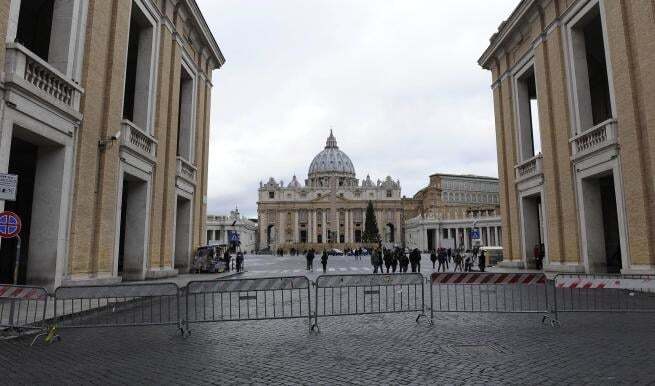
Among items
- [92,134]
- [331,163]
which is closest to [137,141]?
[92,134]

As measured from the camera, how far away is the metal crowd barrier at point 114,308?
26.5 ft


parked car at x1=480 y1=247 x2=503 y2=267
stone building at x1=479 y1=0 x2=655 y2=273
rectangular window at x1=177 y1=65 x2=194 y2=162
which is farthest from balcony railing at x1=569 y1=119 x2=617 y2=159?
Answer: parked car at x1=480 y1=247 x2=503 y2=267

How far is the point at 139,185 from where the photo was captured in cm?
1833

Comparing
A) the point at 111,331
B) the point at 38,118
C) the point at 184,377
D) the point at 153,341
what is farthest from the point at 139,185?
the point at 184,377

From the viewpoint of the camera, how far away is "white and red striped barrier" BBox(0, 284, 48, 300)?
7684 mm

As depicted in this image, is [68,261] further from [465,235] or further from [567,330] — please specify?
[465,235]

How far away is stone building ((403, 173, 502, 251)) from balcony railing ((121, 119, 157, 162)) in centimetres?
6364

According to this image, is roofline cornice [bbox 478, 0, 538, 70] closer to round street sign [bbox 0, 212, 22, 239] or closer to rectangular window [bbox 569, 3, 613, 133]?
rectangular window [bbox 569, 3, 613, 133]

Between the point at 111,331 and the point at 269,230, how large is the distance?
5281 inches

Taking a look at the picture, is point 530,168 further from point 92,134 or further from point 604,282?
point 92,134

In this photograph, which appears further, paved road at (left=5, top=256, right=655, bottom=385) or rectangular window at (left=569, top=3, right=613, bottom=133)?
rectangular window at (left=569, top=3, right=613, bottom=133)

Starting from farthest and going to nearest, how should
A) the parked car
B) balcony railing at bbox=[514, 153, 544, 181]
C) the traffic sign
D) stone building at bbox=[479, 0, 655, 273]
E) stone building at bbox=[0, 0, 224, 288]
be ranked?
the parked car
balcony railing at bbox=[514, 153, 544, 181]
stone building at bbox=[479, 0, 655, 273]
stone building at bbox=[0, 0, 224, 288]
the traffic sign

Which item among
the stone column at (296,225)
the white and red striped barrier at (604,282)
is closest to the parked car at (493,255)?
the white and red striped barrier at (604,282)

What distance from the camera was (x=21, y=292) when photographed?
25.5ft
